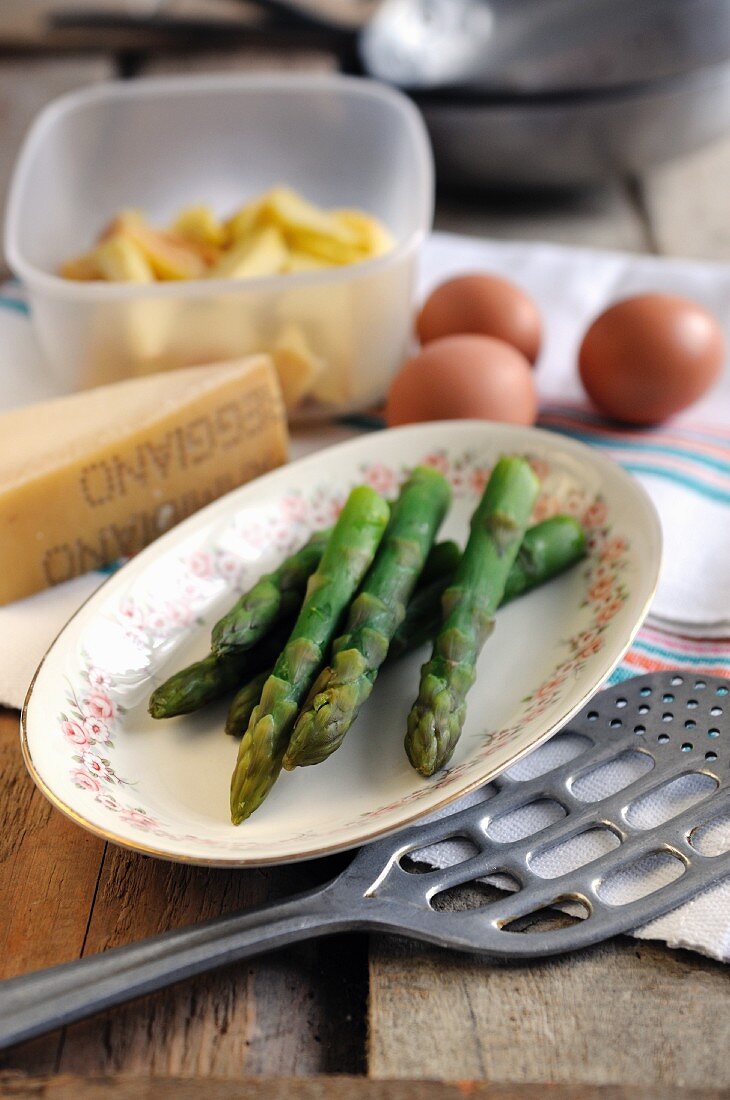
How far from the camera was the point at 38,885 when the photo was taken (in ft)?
2.79

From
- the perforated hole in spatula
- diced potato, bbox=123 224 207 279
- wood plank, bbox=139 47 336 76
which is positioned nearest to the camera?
the perforated hole in spatula

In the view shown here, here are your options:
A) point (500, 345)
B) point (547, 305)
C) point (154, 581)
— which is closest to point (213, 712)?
point (154, 581)

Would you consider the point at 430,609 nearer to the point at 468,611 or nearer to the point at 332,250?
the point at 468,611

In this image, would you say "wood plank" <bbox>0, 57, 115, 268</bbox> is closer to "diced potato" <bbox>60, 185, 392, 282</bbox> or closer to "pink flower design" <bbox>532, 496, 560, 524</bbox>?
"diced potato" <bbox>60, 185, 392, 282</bbox>

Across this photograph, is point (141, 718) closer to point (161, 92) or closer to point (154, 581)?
point (154, 581)

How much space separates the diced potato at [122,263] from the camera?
1387mm

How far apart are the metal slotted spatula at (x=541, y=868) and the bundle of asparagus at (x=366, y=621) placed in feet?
0.29

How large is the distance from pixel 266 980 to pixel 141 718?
0.90ft

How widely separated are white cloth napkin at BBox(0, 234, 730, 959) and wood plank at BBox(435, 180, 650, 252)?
0.16 meters

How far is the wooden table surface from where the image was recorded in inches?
26.8

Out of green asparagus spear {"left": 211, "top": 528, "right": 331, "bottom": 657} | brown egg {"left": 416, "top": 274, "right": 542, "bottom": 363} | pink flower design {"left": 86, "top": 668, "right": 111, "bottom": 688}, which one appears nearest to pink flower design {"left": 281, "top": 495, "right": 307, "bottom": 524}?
green asparagus spear {"left": 211, "top": 528, "right": 331, "bottom": 657}

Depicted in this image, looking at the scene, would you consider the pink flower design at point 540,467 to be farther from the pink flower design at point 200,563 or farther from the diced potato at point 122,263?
the diced potato at point 122,263

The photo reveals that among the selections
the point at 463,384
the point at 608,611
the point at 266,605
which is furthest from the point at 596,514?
the point at 266,605

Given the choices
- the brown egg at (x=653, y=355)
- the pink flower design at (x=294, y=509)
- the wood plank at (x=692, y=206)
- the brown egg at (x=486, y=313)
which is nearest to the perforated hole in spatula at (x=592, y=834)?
the pink flower design at (x=294, y=509)
